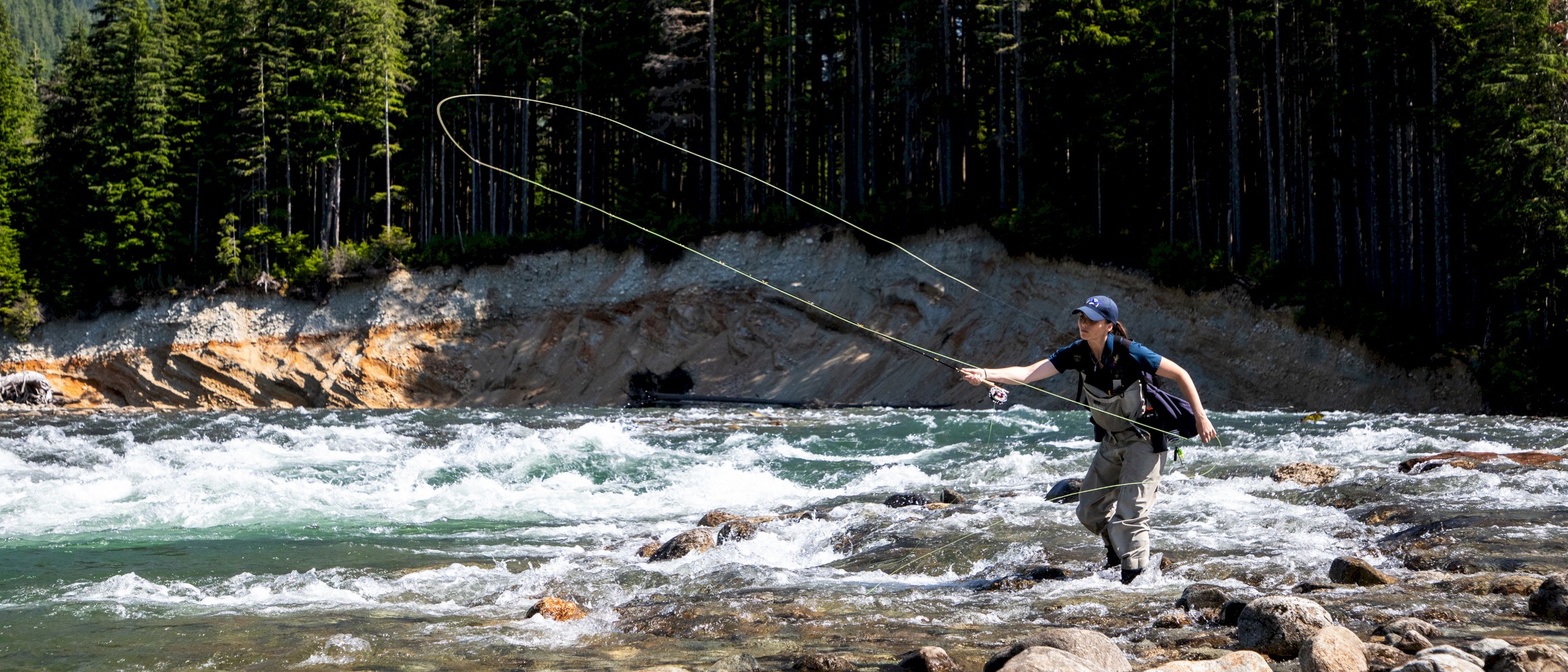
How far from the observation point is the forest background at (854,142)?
2412cm

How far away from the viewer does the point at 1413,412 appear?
22625mm

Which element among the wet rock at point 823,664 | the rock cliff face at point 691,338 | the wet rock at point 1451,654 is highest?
the wet rock at point 1451,654

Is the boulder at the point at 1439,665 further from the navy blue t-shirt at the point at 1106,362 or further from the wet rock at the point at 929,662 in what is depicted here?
the navy blue t-shirt at the point at 1106,362

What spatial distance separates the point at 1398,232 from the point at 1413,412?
531 cm

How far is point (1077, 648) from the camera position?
477cm

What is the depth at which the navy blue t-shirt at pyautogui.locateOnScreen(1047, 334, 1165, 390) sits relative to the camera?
6.41 metres

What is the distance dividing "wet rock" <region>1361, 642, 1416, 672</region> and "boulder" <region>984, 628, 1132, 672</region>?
935 mm

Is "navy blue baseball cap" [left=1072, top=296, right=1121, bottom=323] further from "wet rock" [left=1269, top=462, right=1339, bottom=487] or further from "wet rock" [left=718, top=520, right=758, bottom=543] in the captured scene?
"wet rock" [left=1269, top=462, right=1339, bottom=487]

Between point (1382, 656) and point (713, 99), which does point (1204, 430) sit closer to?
point (1382, 656)

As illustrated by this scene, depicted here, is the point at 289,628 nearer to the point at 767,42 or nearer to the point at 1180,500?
the point at 1180,500

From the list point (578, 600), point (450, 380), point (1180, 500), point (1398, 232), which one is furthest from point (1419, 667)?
point (450, 380)

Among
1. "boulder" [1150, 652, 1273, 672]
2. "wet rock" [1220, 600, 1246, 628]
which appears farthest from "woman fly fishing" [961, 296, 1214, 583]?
"boulder" [1150, 652, 1273, 672]

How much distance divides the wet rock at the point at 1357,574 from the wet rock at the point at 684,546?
4141 mm

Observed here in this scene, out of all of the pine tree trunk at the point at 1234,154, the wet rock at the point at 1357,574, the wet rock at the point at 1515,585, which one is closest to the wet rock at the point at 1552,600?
the wet rock at the point at 1515,585
